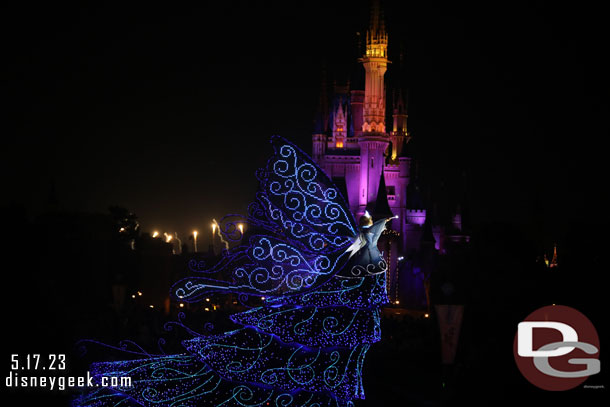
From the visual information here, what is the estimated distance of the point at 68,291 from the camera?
25797mm

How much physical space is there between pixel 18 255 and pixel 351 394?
12509mm

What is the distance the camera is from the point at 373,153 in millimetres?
60938

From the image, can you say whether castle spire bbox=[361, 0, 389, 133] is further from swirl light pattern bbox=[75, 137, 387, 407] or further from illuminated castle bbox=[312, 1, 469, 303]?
swirl light pattern bbox=[75, 137, 387, 407]

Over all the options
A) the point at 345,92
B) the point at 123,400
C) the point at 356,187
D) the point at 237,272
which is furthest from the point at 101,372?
the point at 345,92

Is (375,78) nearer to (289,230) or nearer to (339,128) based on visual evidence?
(339,128)

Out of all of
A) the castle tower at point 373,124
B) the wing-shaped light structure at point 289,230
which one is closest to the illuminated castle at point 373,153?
the castle tower at point 373,124

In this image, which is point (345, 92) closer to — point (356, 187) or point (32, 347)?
point (356, 187)

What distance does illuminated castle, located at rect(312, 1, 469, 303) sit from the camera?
5984 cm

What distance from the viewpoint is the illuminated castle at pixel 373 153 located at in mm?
59844

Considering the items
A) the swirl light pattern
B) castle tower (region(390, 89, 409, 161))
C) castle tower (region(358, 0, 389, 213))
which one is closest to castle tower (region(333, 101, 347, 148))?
castle tower (region(358, 0, 389, 213))

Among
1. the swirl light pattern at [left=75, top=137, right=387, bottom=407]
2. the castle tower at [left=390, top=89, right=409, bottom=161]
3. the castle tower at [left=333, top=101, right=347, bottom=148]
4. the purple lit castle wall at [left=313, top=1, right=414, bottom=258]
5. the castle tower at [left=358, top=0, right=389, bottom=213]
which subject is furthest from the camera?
the castle tower at [left=390, top=89, right=409, bottom=161]

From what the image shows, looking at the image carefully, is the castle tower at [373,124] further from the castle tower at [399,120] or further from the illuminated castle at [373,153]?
the castle tower at [399,120]

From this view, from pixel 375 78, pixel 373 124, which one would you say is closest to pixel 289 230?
pixel 373 124

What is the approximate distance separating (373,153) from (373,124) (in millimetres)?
1974
